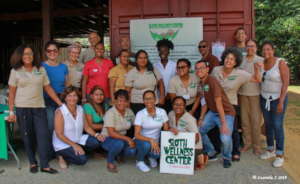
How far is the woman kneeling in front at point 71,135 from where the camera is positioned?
133 inches

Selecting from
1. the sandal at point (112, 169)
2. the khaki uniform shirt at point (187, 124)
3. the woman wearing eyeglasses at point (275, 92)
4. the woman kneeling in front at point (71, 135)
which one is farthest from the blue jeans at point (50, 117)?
the woman wearing eyeglasses at point (275, 92)

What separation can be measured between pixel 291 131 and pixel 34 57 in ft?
15.9

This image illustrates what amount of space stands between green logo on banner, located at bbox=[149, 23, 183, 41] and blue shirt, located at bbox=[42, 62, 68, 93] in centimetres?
167

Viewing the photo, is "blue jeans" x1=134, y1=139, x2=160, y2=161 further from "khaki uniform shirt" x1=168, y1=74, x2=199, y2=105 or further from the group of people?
"khaki uniform shirt" x1=168, y1=74, x2=199, y2=105

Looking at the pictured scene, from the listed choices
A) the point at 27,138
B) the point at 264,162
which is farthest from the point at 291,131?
the point at 27,138

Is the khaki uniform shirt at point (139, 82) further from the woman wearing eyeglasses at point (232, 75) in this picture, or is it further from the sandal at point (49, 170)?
the sandal at point (49, 170)

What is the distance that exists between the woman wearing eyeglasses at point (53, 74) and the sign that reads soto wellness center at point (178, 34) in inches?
62.6

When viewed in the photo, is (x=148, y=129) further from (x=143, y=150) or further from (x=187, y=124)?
(x=187, y=124)

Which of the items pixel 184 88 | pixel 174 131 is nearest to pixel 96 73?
pixel 184 88

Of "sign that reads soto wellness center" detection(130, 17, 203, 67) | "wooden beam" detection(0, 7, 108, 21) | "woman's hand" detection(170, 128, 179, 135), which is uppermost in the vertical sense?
"wooden beam" detection(0, 7, 108, 21)

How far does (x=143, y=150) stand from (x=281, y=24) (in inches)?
409

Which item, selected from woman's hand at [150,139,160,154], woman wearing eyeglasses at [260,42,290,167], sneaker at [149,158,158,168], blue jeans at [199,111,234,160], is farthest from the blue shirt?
woman wearing eyeglasses at [260,42,290,167]

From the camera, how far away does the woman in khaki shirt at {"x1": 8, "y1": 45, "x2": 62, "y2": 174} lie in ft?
10.3

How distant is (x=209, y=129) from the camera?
362 cm
